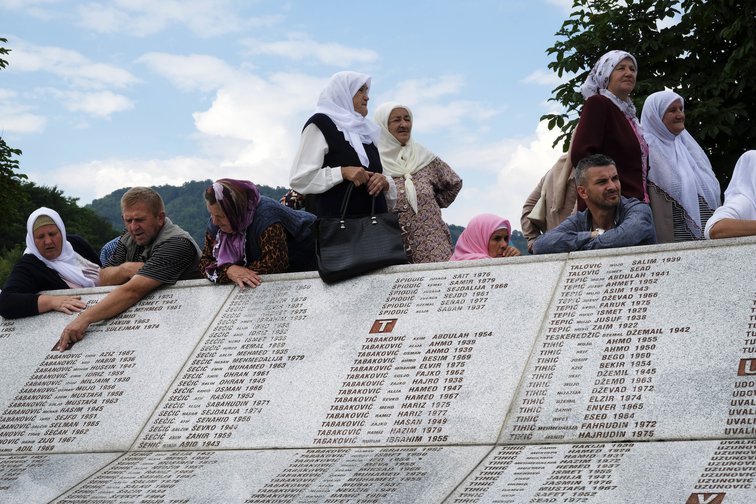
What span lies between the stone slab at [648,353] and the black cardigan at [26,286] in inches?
168

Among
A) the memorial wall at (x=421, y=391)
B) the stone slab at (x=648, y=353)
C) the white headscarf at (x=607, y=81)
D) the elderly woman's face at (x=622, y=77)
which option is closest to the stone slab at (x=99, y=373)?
the memorial wall at (x=421, y=391)

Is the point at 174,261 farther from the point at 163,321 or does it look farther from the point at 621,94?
the point at 621,94

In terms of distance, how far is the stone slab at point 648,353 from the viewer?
17.6 ft

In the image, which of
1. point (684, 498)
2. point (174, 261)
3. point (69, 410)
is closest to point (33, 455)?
point (69, 410)

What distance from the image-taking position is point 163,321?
7.73 metres

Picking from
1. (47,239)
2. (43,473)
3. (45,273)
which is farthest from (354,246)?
(45,273)

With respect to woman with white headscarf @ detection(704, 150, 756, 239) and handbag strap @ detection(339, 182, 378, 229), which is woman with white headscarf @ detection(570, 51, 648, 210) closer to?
woman with white headscarf @ detection(704, 150, 756, 239)

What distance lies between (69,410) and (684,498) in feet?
14.0

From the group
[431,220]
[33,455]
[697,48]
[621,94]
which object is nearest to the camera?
[33,455]

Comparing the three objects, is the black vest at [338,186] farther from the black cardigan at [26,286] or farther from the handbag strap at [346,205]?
the black cardigan at [26,286]

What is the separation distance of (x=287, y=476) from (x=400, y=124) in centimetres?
346

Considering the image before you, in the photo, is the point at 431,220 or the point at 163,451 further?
the point at 431,220

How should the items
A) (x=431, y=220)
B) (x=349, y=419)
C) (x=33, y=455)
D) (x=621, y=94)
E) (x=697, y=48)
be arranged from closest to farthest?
(x=349, y=419) → (x=33, y=455) → (x=621, y=94) → (x=431, y=220) → (x=697, y=48)

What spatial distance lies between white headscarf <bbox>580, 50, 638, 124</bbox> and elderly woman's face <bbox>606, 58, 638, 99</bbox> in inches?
1.0
